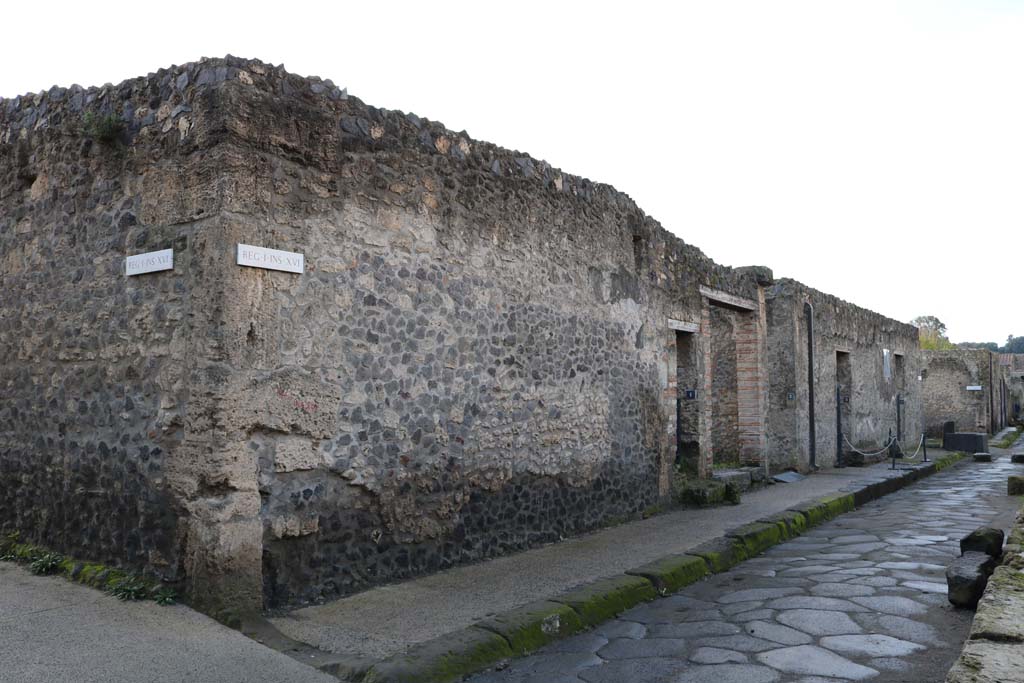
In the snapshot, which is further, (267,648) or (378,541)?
(378,541)

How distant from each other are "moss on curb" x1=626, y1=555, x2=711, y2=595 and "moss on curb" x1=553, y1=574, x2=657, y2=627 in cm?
8

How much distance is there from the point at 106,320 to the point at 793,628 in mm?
4171

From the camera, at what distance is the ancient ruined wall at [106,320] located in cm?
428

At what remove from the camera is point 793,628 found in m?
4.21

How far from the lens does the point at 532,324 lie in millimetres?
6305

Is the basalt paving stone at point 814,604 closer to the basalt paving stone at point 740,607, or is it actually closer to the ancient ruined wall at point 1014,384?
the basalt paving stone at point 740,607

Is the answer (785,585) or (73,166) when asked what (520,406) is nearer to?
(785,585)

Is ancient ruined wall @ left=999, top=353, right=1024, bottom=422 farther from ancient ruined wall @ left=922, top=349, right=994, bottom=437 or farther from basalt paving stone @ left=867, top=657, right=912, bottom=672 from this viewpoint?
basalt paving stone @ left=867, top=657, right=912, bottom=672

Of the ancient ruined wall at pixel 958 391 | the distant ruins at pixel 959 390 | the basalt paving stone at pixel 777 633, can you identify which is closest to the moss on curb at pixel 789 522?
the basalt paving stone at pixel 777 633

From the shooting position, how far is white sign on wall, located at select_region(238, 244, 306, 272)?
168 inches

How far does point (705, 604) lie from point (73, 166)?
15.4 feet

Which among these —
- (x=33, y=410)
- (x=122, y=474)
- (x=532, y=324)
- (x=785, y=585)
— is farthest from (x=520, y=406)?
(x=33, y=410)

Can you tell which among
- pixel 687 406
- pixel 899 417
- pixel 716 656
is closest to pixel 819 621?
pixel 716 656

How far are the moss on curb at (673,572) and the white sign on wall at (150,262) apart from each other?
3.29 meters
